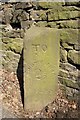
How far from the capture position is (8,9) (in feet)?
19.5

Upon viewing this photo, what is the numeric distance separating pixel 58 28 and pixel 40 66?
759mm

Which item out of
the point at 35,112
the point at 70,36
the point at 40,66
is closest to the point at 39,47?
the point at 40,66

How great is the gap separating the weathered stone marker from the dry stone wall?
0.17 m

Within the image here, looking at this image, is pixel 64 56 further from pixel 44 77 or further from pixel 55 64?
pixel 44 77

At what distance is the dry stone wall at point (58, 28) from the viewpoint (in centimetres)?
472

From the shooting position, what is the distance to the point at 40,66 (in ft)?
15.2

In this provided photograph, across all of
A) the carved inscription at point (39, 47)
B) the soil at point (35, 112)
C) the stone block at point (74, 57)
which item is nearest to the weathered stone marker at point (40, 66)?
the carved inscription at point (39, 47)

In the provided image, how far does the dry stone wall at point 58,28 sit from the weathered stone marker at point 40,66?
0.17 m

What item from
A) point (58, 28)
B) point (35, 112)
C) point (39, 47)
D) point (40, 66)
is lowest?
point (35, 112)

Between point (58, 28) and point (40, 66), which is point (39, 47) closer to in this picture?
point (40, 66)

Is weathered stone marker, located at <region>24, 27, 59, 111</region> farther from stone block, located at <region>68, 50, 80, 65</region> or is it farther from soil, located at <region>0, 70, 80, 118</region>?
stone block, located at <region>68, 50, 80, 65</region>

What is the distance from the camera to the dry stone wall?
15.5ft

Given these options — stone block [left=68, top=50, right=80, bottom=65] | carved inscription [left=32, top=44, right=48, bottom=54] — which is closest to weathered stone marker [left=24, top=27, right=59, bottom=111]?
carved inscription [left=32, top=44, right=48, bottom=54]

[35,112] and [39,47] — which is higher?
[39,47]
